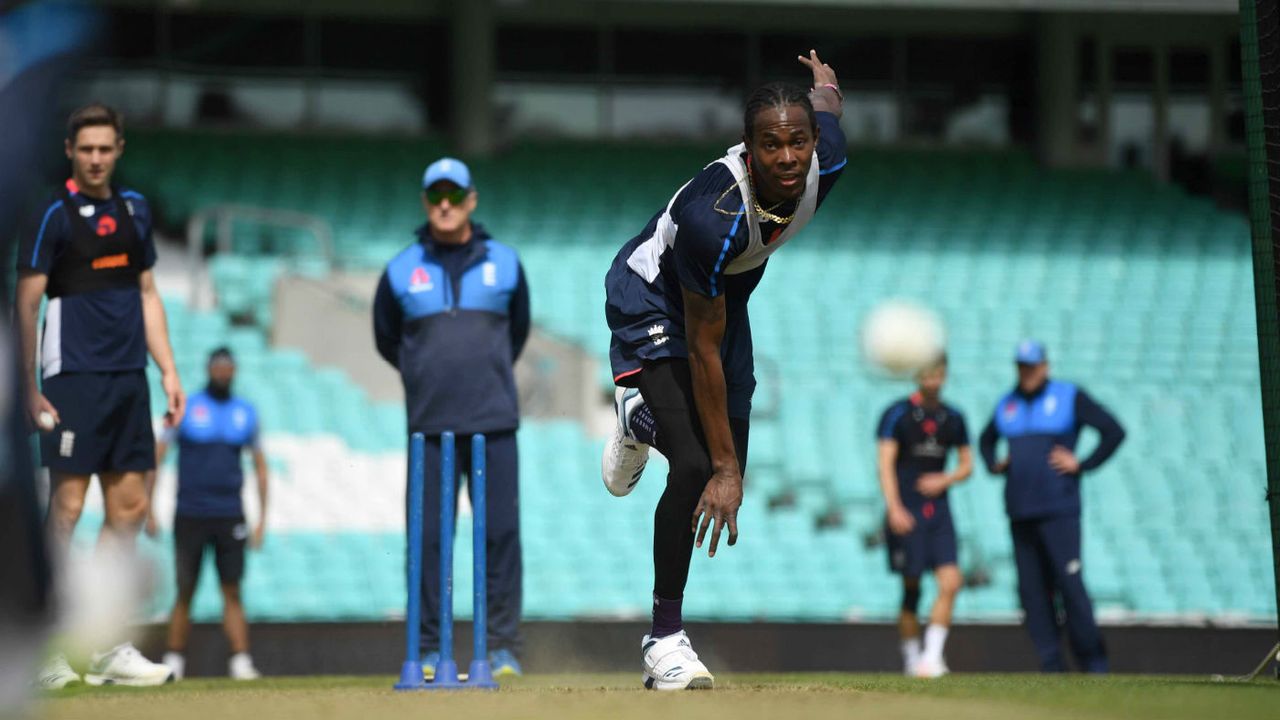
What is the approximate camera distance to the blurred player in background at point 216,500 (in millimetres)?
11836

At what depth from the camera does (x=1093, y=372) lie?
1992cm

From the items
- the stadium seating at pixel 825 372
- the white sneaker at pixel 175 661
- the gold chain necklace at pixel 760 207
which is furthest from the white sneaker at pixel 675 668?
the stadium seating at pixel 825 372

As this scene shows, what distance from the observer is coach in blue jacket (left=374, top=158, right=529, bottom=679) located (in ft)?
28.0

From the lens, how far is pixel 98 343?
8008mm

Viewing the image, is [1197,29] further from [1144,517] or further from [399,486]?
[399,486]

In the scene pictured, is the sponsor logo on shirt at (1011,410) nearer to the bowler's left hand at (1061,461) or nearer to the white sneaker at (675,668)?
the bowler's left hand at (1061,461)

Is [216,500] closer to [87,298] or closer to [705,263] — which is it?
[87,298]

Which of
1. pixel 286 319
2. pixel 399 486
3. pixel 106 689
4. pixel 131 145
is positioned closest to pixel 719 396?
pixel 106 689

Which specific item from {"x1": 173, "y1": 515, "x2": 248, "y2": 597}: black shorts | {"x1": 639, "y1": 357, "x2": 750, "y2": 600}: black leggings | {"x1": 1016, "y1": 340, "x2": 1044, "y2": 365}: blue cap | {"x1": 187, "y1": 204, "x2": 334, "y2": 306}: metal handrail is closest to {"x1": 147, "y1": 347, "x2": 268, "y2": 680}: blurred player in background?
{"x1": 173, "y1": 515, "x2": 248, "y2": 597}: black shorts

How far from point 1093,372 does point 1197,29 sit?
8.31 m

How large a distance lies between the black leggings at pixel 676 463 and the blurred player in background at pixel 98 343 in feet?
8.65

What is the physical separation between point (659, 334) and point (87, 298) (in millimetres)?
3000

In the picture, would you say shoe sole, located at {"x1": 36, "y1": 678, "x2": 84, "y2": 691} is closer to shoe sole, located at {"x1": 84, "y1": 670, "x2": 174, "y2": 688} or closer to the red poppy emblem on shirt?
shoe sole, located at {"x1": 84, "y1": 670, "x2": 174, "y2": 688}

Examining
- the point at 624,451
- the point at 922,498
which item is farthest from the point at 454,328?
the point at 922,498
